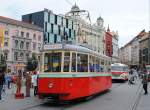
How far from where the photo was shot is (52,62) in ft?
54.4

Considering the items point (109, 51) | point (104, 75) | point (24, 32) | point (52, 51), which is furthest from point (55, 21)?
point (52, 51)

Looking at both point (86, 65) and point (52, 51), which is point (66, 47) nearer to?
point (52, 51)

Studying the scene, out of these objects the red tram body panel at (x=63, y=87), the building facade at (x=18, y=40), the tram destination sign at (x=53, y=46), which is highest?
the building facade at (x=18, y=40)

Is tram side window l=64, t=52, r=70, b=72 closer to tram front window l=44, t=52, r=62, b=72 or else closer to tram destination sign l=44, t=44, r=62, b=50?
tram front window l=44, t=52, r=62, b=72

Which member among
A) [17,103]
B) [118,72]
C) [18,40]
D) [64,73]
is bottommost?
[17,103]

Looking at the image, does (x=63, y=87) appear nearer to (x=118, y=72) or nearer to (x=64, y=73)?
(x=64, y=73)

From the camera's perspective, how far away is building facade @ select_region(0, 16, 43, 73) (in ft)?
247

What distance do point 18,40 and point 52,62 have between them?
63882mm

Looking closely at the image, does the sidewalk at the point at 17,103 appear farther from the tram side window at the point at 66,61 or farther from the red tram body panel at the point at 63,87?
the tram side window at the point at 66,61

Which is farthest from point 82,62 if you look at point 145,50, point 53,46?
point 145,50

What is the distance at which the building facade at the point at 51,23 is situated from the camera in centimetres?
8969

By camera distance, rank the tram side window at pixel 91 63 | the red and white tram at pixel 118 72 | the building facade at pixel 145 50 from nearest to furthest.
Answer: the tram side window at pixel 91 63 < the red and white tram at pixel 118 72 < the building facade at pixel 145 50

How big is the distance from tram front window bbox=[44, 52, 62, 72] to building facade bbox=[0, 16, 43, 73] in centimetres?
5491

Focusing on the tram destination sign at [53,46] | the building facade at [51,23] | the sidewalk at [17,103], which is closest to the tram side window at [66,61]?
the tram destination sign at [53,46]
